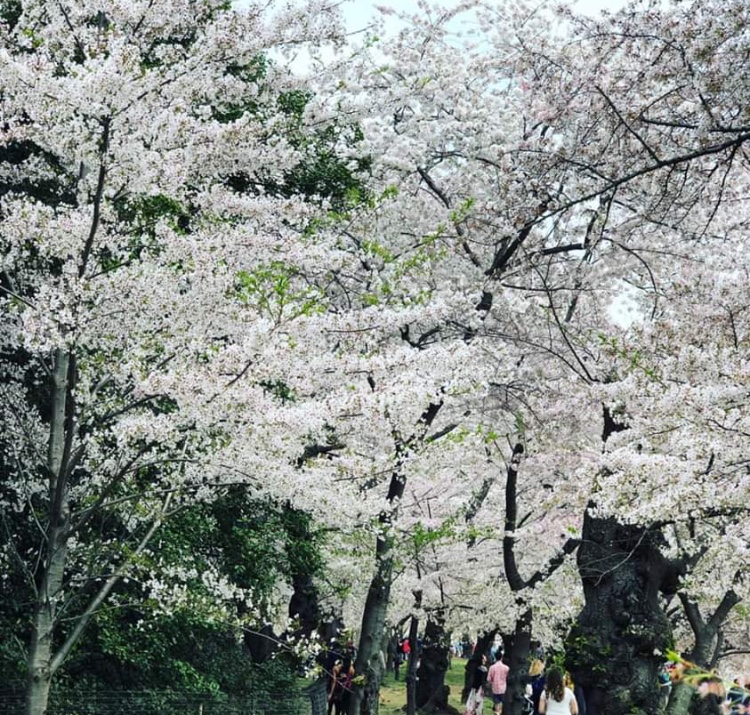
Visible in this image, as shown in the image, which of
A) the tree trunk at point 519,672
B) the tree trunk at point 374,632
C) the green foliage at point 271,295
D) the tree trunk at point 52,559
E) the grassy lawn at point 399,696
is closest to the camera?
the tree trunk at point 52,559

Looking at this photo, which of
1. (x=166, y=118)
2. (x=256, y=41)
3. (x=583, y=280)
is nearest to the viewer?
(x=166, y=118)

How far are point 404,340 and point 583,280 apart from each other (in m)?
3.11

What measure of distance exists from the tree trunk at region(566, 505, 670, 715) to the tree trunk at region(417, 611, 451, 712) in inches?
435

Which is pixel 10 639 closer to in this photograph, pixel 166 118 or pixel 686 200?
pixel 166 118

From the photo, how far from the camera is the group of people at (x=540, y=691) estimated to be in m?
10.2

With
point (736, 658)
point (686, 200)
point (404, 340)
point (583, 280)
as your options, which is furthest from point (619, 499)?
point (736, 658)

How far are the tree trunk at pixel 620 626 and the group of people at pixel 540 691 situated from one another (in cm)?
46

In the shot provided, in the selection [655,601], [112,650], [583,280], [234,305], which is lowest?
[112,650]

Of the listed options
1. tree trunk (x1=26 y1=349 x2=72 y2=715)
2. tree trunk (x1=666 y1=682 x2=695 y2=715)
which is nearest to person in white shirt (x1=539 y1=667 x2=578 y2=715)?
tree trunk (x1=666 y1=682 x2=695 y2=715)

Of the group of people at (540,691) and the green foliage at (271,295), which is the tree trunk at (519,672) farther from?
the green foliage at (271,295)

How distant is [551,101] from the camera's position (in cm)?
698

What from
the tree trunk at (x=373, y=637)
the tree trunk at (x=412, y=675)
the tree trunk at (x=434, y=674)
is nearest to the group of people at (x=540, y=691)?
the tree trunk at (x=412, y=675)

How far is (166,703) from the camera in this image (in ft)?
31.6

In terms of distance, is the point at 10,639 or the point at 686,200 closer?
the point at 686,200
